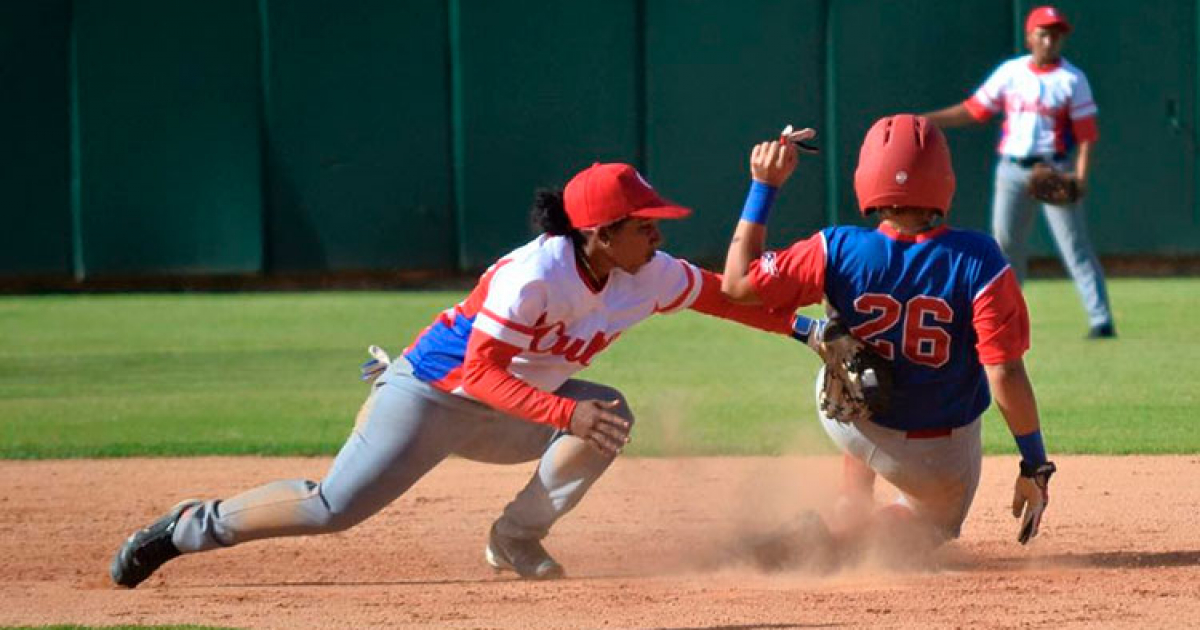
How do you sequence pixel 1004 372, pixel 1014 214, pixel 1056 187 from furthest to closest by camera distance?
pixel 1014 214, pixel 1056 187, pixel 1004 372

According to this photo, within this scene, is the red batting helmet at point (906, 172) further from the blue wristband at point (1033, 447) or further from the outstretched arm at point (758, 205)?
the blue wristband at point (1033, 447)

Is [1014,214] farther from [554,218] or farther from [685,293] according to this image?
[554,218]

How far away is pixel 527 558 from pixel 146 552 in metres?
1.11

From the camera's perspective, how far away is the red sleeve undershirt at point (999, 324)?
4840mm

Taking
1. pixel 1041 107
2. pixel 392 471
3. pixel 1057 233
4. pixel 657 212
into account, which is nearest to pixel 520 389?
pixel 392 471

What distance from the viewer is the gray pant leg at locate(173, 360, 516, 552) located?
16.8ft

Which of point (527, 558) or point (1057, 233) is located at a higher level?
point (1057, 233)

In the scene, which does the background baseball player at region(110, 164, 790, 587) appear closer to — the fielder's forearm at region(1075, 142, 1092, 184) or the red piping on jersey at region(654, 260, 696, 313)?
the red piping on jersey at region(654, 260, 696, 313)

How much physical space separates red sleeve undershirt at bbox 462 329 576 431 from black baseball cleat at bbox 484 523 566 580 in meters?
0.59

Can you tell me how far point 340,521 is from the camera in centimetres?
514

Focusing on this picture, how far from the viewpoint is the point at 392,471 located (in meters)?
5.11

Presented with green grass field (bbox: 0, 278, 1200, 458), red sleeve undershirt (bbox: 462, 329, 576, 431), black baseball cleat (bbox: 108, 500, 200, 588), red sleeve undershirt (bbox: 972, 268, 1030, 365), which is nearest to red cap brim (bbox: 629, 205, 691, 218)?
red sleeve undershirt (bbox: 462, 329, 576, 431)

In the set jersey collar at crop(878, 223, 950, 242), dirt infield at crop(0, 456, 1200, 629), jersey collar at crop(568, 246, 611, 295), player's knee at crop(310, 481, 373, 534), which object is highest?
jersey collar at crop(878, 223, 950, 242)

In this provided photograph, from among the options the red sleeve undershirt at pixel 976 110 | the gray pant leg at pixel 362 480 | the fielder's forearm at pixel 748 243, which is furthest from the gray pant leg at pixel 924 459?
the red sleeve undershirt at pixel 976 110
